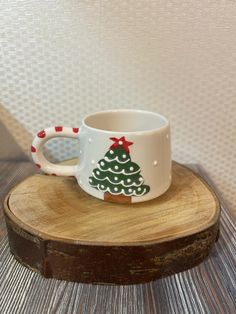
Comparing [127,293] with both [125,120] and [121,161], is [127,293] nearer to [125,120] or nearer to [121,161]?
[121,161]

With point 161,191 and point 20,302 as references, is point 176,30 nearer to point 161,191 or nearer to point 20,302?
point 161,191

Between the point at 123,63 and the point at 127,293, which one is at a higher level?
the point at 123,63

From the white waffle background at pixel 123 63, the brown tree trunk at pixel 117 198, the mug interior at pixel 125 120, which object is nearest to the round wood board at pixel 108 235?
the brown tree trunk at pixel 117 198

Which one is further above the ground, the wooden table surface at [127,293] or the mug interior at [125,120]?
the mug interior at [125,120]

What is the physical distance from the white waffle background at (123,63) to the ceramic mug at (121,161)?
0.59 ft

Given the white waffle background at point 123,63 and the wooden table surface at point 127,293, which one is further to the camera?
the white waffle background at point 123,63

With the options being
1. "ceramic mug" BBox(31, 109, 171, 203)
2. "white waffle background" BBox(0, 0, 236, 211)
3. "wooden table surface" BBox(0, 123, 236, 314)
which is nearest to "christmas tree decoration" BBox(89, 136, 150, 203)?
"ceramic mug" BBox(31, 109, 171, 203)

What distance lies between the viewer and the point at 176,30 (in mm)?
577

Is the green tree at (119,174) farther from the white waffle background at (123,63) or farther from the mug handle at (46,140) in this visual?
the white waffle background at (123,63)

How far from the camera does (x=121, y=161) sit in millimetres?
404

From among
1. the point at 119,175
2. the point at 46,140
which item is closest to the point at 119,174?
the point at 119,175

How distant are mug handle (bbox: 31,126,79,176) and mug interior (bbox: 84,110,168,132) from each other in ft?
0.16

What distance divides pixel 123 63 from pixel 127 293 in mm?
386

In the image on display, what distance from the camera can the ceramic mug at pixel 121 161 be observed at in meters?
0.40
